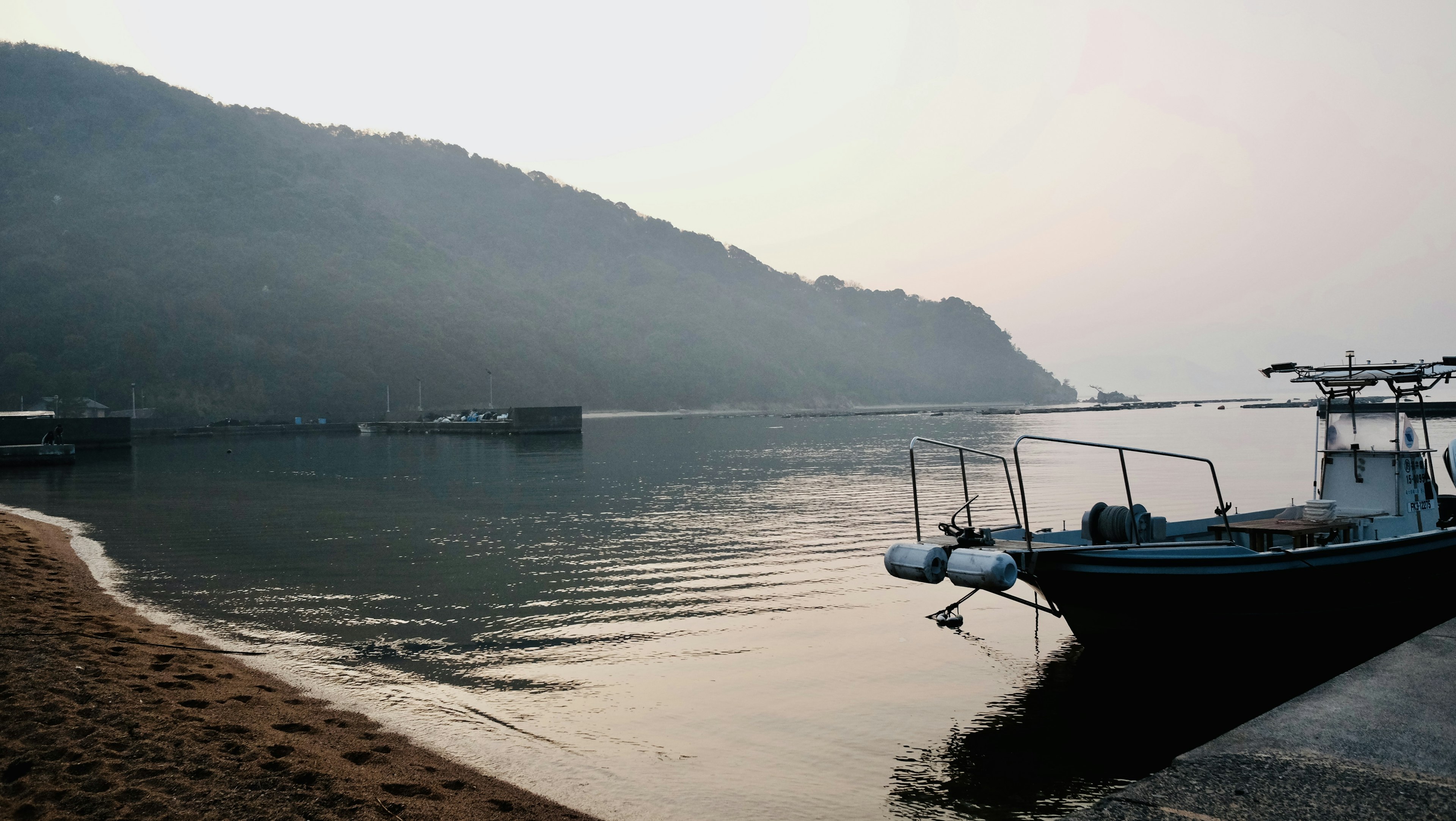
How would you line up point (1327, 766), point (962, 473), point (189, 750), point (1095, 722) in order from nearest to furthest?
1. point (1327, 766)
2. point (189, 750)
3. point (1095, 722)
4. point (962, 473)

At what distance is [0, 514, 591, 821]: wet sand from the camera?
728cm

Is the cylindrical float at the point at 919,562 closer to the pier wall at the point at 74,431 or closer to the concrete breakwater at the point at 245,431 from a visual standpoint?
the pier wall at the point at 74,431

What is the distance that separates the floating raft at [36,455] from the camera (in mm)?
60281

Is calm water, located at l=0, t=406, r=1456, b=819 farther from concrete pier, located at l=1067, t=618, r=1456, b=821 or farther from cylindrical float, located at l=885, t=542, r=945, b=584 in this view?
concrete pier, located at l=1067, t=618, r=1456, b=821

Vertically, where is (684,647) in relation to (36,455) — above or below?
below

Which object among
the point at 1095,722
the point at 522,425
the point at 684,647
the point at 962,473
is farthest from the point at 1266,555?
the point at 522,425

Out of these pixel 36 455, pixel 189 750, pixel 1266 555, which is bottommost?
pixel 189 750

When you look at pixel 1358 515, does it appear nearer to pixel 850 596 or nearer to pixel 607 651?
pixel 850 596

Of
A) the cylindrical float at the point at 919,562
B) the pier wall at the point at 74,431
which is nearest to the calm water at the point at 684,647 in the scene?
the cylindrical float at the point at 919,562

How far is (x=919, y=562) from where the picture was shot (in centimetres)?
1222

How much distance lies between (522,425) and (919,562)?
98470 millimetres

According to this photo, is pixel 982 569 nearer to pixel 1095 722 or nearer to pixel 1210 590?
pixel 1095 722

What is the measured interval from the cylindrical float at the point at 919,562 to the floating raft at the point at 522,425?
312ft

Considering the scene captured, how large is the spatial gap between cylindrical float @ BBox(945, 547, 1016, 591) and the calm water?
1598mm
